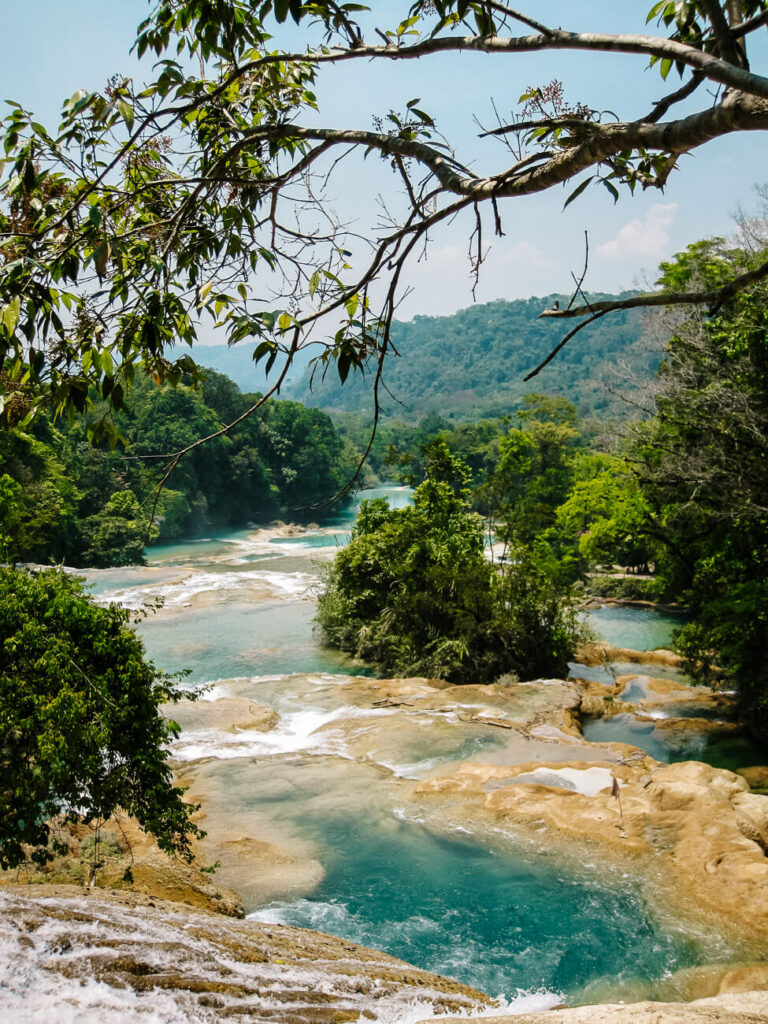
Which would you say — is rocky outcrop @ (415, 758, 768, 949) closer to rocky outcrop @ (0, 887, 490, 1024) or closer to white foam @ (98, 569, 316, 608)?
rocky outcrop @ (0, 887, 490, 1024)

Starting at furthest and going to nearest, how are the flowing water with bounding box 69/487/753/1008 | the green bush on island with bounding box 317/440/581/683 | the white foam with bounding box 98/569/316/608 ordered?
the white foam with bounding box 98/569/316/608
the green bush on island with bounding box 317/440/581/683
the flowing water with bounding box 69/487/753/1008

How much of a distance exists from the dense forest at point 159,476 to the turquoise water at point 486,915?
5979 mm

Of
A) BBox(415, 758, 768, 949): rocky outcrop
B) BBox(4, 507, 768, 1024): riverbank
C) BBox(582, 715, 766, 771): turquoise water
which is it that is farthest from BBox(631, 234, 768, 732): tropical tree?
BBox(415, 758, 768, 949): rocky outcrop

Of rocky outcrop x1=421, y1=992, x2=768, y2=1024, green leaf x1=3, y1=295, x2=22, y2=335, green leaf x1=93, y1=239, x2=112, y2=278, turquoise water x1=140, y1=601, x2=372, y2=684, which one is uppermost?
green leaf x1=93, y1=239, x2=112, y2=278

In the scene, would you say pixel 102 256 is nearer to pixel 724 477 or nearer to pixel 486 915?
pixel 486 915

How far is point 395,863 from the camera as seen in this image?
Result: 7570mm

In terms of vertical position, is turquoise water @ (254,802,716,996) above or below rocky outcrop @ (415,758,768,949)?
below

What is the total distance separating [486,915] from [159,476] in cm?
2041

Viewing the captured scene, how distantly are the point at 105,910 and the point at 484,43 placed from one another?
14.1 ft

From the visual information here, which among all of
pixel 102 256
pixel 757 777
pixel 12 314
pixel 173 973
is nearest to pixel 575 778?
pixel 757 777

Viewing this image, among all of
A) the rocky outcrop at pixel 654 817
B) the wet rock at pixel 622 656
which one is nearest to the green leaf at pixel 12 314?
the rocky outcrop at pixel 654 817

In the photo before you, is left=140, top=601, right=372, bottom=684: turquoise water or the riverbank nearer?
the riverbank

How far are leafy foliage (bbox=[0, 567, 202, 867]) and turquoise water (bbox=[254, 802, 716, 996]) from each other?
1726 millimetres

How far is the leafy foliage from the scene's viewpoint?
17.0 feet
